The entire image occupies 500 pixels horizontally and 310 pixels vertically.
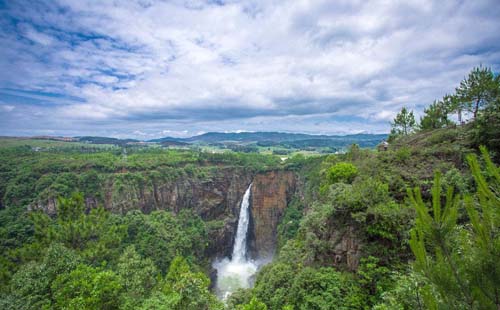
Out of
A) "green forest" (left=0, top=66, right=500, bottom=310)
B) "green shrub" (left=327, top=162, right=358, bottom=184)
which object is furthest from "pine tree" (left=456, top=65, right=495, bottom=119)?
"green shrub" (left=327, top=162, right=358, bottom=184)

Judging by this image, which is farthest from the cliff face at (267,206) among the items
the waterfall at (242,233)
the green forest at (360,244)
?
the green forest at (360,244)

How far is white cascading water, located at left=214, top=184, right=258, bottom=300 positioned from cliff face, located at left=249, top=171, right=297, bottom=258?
1756 millimetres

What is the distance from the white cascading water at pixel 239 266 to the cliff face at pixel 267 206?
1756mm

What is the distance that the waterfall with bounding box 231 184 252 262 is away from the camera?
4531 centimetres

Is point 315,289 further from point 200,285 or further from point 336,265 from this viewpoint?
point 200,285

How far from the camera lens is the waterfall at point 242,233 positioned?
45.3 m

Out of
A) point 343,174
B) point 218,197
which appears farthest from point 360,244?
point 218,197

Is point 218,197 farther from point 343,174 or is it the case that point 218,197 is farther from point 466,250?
point 466,250

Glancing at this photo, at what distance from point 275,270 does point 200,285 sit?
474 cm

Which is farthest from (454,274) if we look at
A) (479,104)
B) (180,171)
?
(180,171)

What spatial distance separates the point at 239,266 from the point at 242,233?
6.92 metres

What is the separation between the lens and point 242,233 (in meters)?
48.1

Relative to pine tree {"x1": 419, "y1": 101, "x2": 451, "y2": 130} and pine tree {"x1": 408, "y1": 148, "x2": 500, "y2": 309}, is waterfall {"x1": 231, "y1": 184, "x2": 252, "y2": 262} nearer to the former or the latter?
pine tree {"x1": 419, "y1": 101, "x2": 451, "y2": 130}

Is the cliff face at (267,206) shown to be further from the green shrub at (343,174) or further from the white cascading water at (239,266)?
the green shrub at (343,174)
